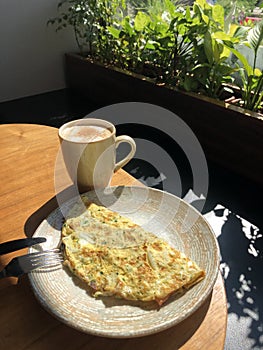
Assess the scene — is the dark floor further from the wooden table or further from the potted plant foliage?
the wooden table

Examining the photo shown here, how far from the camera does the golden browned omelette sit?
19.5 inches

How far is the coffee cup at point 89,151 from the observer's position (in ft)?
2.18

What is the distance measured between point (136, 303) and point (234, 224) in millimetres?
1046

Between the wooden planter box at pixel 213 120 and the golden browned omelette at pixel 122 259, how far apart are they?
1.14 m

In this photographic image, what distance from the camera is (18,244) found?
0.57 metres

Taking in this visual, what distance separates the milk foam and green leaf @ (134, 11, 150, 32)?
1.53 m

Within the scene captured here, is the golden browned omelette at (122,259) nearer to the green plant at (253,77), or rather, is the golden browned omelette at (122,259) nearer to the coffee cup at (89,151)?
the coffee cup at (89,151)

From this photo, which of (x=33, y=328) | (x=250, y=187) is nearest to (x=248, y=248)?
(x=250, y=187)

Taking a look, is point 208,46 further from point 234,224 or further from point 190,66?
point 234,224

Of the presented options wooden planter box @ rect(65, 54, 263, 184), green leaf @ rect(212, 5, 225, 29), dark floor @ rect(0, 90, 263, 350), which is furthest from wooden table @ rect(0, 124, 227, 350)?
green leaf @ rect(212, 5, 225, 29)

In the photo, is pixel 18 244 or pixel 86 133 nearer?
pixel 18 244

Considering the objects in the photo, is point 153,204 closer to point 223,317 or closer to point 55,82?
point 223,317

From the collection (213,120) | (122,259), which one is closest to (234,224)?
(213,120)

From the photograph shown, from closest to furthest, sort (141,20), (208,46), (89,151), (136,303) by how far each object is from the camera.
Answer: (136,303) < (89,151) < (208,46) < (141,20)
